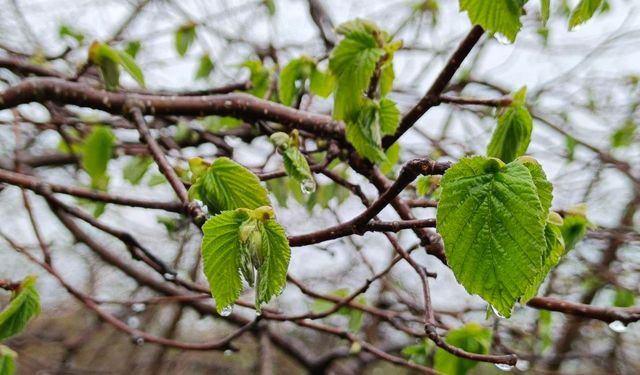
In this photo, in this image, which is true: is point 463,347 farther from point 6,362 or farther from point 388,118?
point 6,362

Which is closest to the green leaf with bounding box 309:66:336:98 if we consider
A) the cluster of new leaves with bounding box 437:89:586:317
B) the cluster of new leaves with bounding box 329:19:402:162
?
the cluster of new leaves with bounding box 329:19:402:162

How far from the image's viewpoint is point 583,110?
3.51 meters

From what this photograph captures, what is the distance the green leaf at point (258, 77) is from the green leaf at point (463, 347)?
0.89m

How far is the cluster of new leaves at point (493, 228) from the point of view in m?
0.62

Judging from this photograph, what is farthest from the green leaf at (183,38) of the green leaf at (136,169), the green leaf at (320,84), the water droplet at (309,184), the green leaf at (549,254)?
the green leaf at (549,254)

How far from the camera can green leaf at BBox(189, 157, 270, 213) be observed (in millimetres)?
850

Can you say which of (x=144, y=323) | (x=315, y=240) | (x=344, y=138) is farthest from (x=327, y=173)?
(x=144, y=323)

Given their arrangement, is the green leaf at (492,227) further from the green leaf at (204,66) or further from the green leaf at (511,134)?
the green leaf at (204,66)

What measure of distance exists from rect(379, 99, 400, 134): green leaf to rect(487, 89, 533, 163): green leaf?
19 cm

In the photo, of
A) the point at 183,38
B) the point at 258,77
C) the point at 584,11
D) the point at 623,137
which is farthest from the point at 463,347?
the point at 623,137

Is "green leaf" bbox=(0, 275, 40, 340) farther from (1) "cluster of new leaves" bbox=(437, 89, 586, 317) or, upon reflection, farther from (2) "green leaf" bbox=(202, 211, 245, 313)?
(1) "cluster of new leaves" bbox=(437, 89, 586, 317)

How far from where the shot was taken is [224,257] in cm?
75

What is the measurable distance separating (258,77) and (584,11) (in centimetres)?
102

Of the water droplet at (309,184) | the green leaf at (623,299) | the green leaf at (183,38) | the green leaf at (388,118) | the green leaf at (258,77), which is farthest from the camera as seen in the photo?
the green leaf at (183,38)
